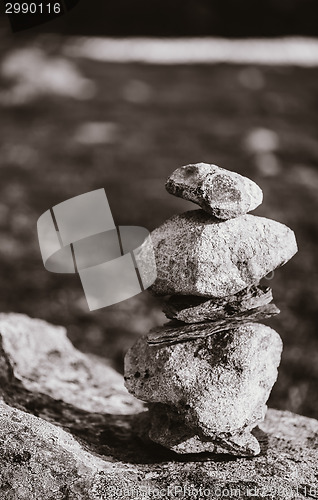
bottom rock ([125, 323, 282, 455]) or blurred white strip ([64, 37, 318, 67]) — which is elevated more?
bottom rock ([125, 323, 282, 455])

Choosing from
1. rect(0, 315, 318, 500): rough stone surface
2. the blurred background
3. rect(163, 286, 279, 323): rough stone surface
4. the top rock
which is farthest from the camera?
the blurred background

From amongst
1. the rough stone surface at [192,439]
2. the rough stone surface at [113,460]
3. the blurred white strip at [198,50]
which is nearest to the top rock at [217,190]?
the rough stone surface at [192,439]

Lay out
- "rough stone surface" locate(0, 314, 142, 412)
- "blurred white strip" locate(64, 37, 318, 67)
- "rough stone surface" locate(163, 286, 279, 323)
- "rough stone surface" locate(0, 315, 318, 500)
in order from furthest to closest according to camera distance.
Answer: "blurred white strip" locate(64, 37, 318, 67) < "rough stone surface" locate(0, 314, 142, 412) < "rough stone surface" locate(163, 286, 279, 323) < "rough stone surface" locate(0, 315, 318, 500)

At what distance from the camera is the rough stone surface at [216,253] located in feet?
8.48

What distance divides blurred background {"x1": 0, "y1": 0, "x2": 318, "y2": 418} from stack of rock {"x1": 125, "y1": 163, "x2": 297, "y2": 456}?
249 cm

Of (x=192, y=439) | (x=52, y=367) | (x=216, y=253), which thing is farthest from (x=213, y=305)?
(x=52, y=367)

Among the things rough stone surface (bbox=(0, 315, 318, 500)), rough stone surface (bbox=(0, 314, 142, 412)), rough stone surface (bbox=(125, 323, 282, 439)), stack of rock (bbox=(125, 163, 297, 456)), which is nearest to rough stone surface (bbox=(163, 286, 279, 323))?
stack of rock (bbox=(125, 163, 297, 456))

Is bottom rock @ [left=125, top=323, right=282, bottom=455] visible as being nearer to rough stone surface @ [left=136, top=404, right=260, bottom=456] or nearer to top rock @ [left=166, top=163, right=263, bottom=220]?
rough stone surface @ [left=136, top=404, right=260, bottom=456]

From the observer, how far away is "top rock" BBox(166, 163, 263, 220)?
2.56 metres

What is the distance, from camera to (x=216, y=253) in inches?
102

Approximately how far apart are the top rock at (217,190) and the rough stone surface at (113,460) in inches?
40.3

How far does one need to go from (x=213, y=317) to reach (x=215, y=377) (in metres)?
0.24

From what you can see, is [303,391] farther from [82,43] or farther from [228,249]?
[82,43]

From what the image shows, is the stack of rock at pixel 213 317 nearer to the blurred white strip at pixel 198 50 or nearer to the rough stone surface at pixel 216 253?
the rough stone surface at pixel 216 253
